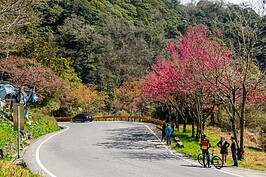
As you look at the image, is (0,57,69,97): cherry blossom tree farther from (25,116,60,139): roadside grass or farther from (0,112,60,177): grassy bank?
(0,112,60,177): grassy bank

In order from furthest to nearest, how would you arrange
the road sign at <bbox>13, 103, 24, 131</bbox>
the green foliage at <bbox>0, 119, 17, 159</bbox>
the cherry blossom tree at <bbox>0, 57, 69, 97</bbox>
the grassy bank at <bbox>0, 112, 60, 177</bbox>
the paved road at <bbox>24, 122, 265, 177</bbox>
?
the cherry blossom tree at <bbox>0, 57, 69, 97</bbox> < the green foliage at <bbox>0, 119, 17, 159</bbox> < the road sign at <bbox>13, 103, 24, 131</bbox> < the paved road at <bbox>24, 122, 265, 177</bbox> < the grassy bank at <bbox>0, 112, 60, 177</bbox>

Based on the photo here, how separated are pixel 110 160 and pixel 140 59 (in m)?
58.7

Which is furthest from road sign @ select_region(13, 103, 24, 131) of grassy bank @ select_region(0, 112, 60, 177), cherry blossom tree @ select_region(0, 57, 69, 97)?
cherry blossom tree @ select_region(0, 57, 69, 97)

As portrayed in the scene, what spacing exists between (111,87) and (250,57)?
45.9 meters

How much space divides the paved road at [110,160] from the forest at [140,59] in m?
4.26

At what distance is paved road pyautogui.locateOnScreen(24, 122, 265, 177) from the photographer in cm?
1308

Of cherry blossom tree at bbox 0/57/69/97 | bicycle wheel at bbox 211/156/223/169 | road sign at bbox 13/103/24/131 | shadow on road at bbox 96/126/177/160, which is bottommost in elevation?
shadow on road at bbox 96/126/177/160

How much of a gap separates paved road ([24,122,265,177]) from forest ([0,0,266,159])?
4262mm

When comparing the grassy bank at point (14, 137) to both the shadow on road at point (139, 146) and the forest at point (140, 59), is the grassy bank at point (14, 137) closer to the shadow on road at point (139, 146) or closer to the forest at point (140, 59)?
the forest at point (140, 59)

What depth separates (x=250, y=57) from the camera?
17703 millimetres

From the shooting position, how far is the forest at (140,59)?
18078 mm

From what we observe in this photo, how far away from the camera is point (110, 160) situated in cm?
1593

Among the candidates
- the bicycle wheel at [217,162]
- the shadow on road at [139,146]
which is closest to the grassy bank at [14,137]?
the shadow on road at [139,146]

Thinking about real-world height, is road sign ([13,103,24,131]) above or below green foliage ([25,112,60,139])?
above
